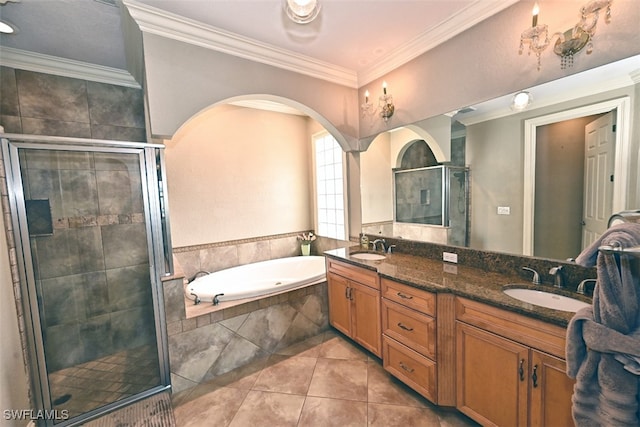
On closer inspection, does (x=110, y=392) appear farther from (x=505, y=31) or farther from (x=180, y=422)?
(x=505, y=31)

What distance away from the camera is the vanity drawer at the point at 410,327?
1680mm

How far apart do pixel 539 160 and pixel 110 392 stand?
365cm

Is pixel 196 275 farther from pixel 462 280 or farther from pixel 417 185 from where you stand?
pixel 462 280

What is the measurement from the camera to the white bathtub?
2429mm

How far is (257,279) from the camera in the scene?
345cm

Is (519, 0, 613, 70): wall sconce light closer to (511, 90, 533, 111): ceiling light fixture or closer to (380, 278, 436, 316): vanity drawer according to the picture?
(511, 90, 533, 111): ceiling light fixture

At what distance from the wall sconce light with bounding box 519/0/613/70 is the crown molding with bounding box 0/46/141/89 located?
3.41 m

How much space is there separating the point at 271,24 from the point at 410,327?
2452mm

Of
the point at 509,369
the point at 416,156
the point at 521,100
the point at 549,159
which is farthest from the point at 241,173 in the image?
the point at 509,369

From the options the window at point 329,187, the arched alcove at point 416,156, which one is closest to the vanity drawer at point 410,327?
the arched alcove at point 416,156

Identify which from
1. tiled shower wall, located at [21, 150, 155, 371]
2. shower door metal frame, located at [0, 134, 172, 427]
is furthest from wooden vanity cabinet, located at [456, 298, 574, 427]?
tiled shower wall, located at [21, 150, 155, 371]

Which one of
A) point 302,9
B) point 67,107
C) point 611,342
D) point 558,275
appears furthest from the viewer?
point 67,107

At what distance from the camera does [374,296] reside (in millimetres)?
2160

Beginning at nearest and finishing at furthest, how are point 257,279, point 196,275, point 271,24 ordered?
point 271,24 → point 196,275 → point 257,279
